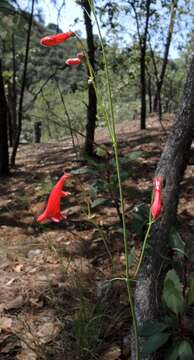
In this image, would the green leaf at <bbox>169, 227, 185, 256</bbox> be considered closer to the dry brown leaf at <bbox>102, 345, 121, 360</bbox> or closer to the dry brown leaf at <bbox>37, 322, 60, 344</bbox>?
the dry brown leaf at <bbox>102, 345, 121, 360</bbox>

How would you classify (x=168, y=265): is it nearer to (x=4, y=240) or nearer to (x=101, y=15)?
(x=4, y=240)

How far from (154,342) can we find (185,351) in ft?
0.41

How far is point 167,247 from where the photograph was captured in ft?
6.77

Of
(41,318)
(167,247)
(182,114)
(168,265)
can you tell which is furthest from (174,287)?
(41,318)

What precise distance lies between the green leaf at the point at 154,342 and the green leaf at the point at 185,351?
73 mm

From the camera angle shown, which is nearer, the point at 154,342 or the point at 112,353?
the point at 154,342

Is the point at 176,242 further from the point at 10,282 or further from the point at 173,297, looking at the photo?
the point at 10,282

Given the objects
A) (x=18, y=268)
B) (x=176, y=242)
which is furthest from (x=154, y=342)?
(x=18, y=268)

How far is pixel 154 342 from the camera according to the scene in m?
1.74

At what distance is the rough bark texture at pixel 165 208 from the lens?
77.4 inches

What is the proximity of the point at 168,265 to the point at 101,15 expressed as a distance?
7.52 meters

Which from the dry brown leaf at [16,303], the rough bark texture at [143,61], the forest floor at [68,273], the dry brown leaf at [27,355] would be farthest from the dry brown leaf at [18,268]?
the rough bark texture at [143,61]

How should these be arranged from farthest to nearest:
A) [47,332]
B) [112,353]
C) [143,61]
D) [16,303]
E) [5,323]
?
[143,61]
[16,303]
[5,323]
[47,332]
[112,353]

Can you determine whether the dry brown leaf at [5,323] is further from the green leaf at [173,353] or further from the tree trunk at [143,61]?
the tree trunk at [143,61]
